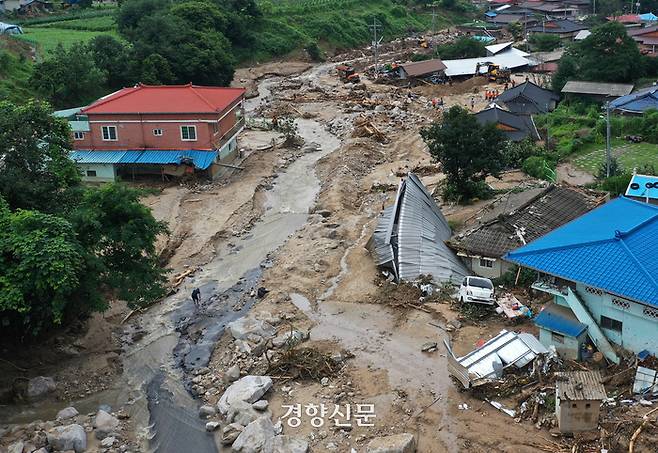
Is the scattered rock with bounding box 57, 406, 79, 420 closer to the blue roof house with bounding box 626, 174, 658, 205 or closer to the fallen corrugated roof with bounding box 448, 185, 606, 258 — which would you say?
the fallen corrugated roof with bounding box 448, 185, 606, 258

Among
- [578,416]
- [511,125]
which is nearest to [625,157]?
[511,125]

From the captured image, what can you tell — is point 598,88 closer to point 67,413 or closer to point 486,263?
point 486,263

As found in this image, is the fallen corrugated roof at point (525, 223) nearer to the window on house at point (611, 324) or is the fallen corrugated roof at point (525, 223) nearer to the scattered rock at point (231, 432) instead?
the window on house at point (611, 324)

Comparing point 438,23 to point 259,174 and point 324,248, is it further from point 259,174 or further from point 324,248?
point 324,248

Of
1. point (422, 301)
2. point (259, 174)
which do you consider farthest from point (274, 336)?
point (259, 174)

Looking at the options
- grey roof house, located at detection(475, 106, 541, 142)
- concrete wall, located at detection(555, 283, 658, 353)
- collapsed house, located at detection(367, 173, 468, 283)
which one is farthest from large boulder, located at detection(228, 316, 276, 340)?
grey roof house, located at detection(475, 106, 541, 142)

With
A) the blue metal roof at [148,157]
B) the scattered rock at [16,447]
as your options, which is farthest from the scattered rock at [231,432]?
the blue metal roof at [148,157]

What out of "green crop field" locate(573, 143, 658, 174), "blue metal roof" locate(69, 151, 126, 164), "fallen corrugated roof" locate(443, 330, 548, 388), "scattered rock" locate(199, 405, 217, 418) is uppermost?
"blue metal roof" locate(69, 151, 126, 164)
